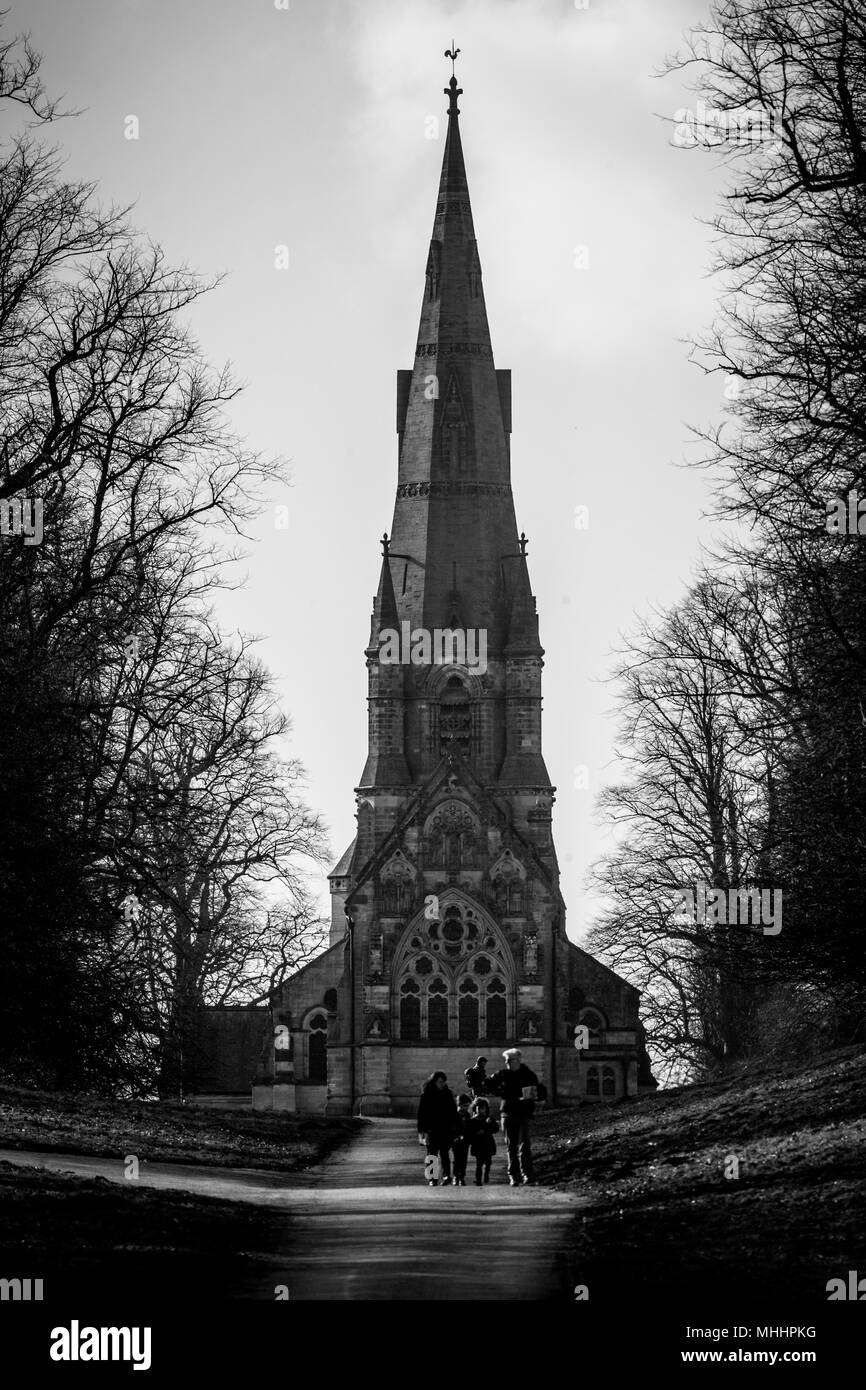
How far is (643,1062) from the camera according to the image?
267 ft

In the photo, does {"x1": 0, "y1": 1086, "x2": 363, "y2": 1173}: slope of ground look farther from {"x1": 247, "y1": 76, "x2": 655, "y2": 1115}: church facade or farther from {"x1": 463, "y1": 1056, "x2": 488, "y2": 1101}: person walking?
{"x1": 247, "y1": 76, "x2": 655, "y2": 1115}: church facade

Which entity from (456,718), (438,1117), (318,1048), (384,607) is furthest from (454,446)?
(438,1117)


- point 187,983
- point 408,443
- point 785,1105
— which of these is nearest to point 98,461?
point 785,1105

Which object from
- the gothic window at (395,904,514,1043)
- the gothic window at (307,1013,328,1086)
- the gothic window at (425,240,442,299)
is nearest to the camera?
the gothic window at (395,904,514,1043)

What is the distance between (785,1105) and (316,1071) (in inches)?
2121

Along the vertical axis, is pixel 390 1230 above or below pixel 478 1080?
below

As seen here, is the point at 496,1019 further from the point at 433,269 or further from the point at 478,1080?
the point at 478,1080

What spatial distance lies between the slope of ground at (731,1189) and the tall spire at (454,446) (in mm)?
51145

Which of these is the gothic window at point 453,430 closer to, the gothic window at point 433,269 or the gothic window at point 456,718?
the gothic window at point 433,269

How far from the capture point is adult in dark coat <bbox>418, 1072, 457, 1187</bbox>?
94.5ft

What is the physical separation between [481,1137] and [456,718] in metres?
56.9

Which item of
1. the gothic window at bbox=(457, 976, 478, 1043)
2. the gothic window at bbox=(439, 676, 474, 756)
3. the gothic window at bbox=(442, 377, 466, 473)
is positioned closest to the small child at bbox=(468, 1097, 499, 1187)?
the gothic window at bbox=(457, 976, 478, 1043)

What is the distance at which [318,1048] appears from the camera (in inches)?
3214

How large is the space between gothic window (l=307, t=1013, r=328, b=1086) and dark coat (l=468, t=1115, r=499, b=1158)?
5199cm
